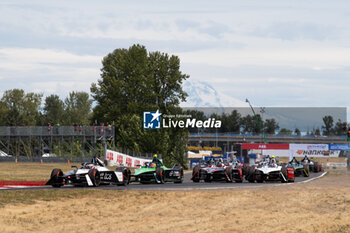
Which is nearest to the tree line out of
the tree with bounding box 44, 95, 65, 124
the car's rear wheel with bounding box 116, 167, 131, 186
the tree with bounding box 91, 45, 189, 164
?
the tree with bounding box 91, 45, 189, 164

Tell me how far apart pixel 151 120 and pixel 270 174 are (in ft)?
132

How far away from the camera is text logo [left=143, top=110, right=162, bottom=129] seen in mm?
75312

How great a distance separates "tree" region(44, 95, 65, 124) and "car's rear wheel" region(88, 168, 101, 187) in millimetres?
124879

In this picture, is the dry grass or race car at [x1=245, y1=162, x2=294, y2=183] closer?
the dry grass

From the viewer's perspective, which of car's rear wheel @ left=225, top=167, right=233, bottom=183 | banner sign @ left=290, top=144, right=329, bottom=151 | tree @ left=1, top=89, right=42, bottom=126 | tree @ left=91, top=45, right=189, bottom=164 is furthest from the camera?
tree @ left=1, top=89, right=42, bottom=126

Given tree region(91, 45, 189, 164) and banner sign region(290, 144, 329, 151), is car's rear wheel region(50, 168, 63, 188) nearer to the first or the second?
tree region(91, 45, 189, 164)

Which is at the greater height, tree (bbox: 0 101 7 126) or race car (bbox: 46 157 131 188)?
tree (bbox: 0 101 7 126)

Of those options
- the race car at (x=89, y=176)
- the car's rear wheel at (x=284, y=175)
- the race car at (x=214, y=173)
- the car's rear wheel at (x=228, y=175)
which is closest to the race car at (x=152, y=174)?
the race car at (x=89, y=176)

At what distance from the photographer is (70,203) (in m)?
22.3

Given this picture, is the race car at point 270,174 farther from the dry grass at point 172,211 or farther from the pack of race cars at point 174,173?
the dry grass at point 172,211

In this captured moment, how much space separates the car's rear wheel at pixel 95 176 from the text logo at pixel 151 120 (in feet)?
149

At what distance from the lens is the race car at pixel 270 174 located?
36406 mm

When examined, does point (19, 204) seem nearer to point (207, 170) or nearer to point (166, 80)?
point (207, 170)

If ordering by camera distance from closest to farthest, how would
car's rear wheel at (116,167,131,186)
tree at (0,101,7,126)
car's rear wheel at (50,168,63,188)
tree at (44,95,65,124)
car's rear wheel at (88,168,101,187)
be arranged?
car's rear wheel at (50,168,63,188) → car's rear wheel at (88,168,101,187) → car's rear wheel at (116,167,131,186) → tree at (0,101,7,126) → tree at (44,95,65,124)
